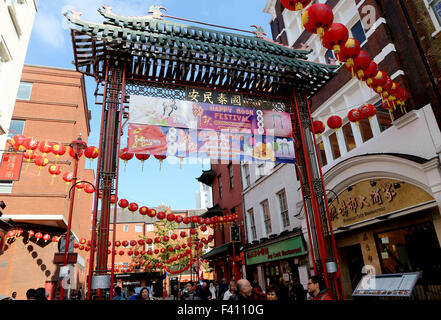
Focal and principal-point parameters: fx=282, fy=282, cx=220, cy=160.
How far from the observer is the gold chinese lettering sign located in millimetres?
9016

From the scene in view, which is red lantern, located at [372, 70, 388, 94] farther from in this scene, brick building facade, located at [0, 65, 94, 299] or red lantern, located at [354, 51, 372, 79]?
brick building facade, located at [0, 65, 94, 299]

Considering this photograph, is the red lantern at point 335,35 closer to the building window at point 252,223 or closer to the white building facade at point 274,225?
the white building facade at point 274,225

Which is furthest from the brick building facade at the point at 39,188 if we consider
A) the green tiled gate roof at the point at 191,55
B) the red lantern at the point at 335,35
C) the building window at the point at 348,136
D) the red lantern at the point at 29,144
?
the building window at the point at 348,136

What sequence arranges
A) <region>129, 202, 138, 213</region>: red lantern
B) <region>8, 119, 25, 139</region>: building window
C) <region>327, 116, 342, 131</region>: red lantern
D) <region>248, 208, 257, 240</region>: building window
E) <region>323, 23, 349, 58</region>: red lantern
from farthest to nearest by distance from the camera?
<region>248, 208, 257, 240</region>: building window < <region>8, 119, 25, 139</region>: building window < <region>129, 202, 138, 213</region>: red lantern < <region>327, 116, 342, 131</region>: red lantern < <region>323, 23, 349, 58</region>: red lantern

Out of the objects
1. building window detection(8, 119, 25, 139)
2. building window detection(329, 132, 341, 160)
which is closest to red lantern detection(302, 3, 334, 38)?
building window detection(329, 132, 341, 160)

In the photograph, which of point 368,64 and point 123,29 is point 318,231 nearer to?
point 368,64

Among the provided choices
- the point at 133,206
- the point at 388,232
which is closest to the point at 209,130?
the point at 388,232

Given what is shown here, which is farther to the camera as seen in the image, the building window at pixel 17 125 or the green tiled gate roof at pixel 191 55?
the building window at pixel 17 125

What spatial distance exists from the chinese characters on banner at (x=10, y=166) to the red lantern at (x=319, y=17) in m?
12.8

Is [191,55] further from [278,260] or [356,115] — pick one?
[278,260]

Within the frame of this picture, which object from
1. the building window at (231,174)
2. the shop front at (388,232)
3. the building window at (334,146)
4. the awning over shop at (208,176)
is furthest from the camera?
the awning over shop at (208,176)

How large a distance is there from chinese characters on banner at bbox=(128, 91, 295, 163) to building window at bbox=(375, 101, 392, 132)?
411 centimetres

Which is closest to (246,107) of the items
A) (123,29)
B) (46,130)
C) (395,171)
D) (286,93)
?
(286,93)

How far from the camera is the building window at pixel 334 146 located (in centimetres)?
1343
